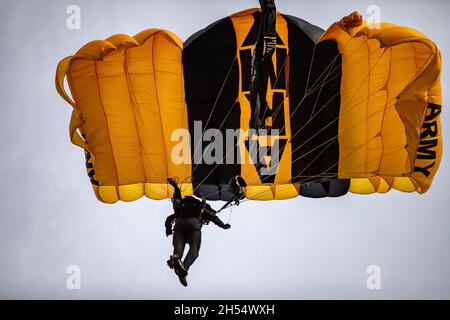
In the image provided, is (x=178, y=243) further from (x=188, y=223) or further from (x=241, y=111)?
(x=241, y=111)

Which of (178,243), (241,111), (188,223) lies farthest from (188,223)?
(241,111)

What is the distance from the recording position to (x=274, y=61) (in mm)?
9531

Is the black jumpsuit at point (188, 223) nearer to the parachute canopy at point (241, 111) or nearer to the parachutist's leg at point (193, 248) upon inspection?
the parachutist's leg at point (193, 248)

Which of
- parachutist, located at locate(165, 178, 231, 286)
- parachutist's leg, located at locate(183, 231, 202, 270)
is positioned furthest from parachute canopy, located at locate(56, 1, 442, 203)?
parachutist's leg, located at locate(183, 231, 202, 270)

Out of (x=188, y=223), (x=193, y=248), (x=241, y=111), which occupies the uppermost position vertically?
(x=241, y=111)

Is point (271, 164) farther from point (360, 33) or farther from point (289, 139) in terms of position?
point (360, 33)

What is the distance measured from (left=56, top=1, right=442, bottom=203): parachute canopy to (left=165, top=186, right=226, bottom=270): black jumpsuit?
4.26 feet

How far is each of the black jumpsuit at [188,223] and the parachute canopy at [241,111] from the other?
1298 mm

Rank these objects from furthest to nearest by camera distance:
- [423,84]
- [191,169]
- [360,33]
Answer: [191,169]
[360,33]
[423,84]

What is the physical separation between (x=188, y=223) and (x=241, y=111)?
2.02 m

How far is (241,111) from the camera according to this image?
983 cm
